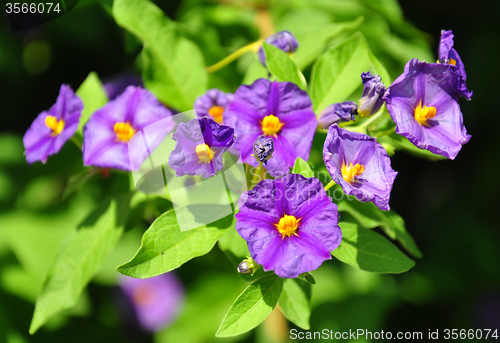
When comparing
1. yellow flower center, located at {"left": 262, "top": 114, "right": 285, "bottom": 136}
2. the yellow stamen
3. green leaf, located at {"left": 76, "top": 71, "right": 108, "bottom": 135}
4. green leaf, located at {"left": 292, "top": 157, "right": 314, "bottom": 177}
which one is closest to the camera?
green leaf, located at {"left": 292, "top": 157, "right": 314, "bottom": 177}

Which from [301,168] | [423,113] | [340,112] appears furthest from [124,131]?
[423,113]

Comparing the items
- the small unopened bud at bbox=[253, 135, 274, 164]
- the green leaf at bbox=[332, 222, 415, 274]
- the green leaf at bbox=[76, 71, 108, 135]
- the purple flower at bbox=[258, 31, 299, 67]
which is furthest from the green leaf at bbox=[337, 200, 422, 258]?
the green leaf at bbox=[76, 71, 108, 135]

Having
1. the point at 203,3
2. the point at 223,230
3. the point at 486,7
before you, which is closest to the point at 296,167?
the point at 223,230

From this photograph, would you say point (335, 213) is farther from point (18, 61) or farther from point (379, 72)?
point (18, 61)

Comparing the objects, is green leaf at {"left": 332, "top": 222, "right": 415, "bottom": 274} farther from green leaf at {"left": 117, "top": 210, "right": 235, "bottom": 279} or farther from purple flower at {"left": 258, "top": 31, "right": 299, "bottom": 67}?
purple flower at {"left": 258, "top": 31, "right": 299, "bottom": 67}

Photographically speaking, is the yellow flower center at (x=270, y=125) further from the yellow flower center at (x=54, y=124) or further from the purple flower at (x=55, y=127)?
the yellow flower center at (x=54, y=124)

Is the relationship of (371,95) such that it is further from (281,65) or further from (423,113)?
(281,65)

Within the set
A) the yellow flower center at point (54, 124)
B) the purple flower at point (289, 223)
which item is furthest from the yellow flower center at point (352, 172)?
the yellow flower center at point (54, 124)
